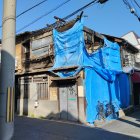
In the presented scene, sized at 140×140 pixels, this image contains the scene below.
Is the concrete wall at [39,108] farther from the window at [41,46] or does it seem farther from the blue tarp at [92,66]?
the window at [41,46]

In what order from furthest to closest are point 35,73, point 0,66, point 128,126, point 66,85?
point 35,73
point 66,85
point 128,126
point 0,66

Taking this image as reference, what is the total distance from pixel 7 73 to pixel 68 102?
35.1 ft

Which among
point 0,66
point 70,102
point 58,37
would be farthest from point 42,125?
point 0,66

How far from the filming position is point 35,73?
1731cm

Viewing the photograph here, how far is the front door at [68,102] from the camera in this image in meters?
14.3

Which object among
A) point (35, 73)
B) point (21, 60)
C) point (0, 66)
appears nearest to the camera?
point (0, 66)

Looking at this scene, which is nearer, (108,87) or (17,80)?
(108,87)

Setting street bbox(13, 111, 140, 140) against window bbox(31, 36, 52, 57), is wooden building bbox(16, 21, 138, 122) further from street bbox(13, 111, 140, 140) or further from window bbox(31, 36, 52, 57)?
street bbox(13, 111, 140, 140)

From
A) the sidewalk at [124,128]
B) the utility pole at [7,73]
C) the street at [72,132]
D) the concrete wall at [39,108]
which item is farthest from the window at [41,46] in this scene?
the utility pole at [7,73]

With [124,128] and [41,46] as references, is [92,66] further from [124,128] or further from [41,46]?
[41,46]

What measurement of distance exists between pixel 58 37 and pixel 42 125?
6016mm

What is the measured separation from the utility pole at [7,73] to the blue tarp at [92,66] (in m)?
9.48

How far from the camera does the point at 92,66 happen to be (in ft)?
46.7

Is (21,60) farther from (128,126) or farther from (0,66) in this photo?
(0,66)
